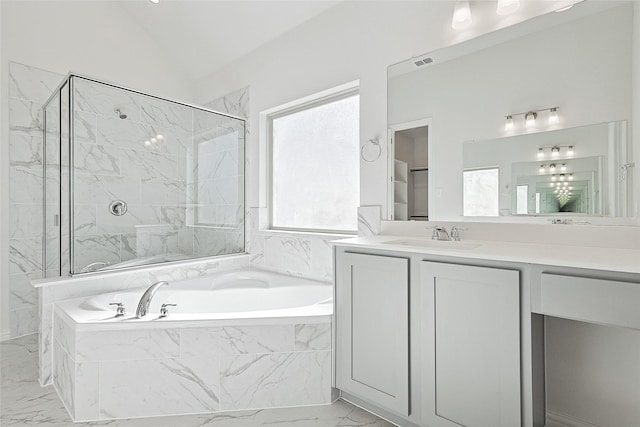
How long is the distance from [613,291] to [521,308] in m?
0.28

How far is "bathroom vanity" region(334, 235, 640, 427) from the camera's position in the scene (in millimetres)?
1163

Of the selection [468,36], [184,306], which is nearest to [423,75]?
[468,36]

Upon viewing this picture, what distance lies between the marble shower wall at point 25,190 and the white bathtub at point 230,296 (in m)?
1.13

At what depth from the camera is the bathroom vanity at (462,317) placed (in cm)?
116

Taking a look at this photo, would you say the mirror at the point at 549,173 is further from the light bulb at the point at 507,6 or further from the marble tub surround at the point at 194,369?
the marble tub surround at the point at 194,369

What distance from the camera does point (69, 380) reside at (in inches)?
68.9

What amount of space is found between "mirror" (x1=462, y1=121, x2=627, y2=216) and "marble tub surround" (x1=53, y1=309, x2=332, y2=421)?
3.70 ft

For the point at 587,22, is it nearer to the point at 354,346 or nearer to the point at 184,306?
the point at 354,346

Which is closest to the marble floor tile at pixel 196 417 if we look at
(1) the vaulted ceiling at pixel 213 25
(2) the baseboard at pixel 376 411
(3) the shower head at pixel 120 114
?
(2) the baseboard at pixel 376 411

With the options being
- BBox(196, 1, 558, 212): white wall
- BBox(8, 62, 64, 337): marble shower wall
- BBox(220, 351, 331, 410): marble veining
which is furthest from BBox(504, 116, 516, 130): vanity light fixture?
BBox(8, 62, 64, 337): marble shower wall

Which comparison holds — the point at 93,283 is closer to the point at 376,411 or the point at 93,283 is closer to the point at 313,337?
the point at 313,337

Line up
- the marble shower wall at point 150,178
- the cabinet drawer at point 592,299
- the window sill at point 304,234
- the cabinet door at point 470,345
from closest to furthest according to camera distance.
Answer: the cabinet drawer at point 592,299 → the cabinet door at point 470,345 → the marble shower wall at point 150,178 → the window sill at point 304,234

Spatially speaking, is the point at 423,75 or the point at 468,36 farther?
the point at 423,75

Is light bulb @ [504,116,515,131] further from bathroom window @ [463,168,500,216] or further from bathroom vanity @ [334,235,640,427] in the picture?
bathroom vanity @ [334,235,640,427]
